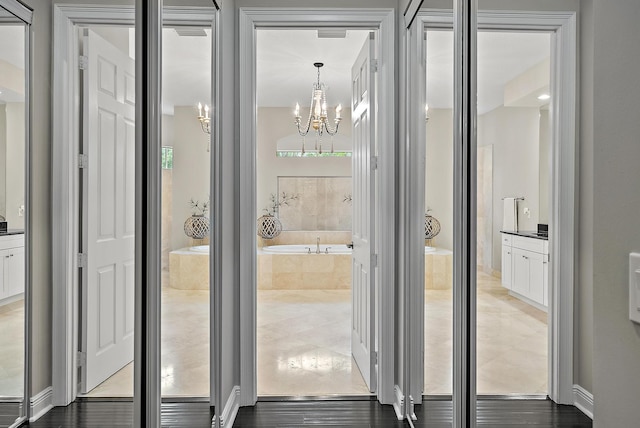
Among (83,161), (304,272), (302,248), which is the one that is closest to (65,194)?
(83,161)

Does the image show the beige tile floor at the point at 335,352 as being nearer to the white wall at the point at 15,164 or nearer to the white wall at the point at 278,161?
the white wall at the point at 15,164

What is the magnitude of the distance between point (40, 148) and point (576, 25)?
95 cm

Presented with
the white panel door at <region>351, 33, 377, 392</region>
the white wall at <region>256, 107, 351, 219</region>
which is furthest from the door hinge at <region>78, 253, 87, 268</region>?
the white wall at <region>256, 107, 351, 219</region>

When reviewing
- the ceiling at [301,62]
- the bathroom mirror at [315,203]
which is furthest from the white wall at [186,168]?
the bathroom mirror at [315,203]

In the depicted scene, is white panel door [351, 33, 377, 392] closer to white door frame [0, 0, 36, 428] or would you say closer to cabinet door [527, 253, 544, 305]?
cabinet door [527, 253, 544, 305]

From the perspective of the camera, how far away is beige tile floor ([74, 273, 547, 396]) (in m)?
1.12

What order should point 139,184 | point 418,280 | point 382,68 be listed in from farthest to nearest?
point 382,68, point 418,280, point 139,184

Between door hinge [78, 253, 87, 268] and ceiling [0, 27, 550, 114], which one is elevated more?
ceiling [0, 27, 550, 114]

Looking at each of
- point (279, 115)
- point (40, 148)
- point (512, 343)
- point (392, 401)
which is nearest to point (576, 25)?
point (512, 343)

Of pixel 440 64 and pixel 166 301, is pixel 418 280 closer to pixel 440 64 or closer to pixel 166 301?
pixel 440 64

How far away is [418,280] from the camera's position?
2537mm
